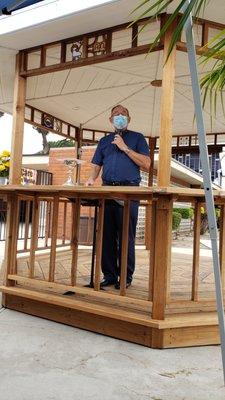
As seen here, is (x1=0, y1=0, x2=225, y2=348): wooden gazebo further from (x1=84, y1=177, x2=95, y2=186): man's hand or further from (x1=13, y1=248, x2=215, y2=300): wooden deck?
(x1=84, y1=177, x2=95, y2=186): man's hand

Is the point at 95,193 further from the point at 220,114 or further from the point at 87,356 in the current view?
the point at 220,114

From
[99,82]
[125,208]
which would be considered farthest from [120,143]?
[99,82]

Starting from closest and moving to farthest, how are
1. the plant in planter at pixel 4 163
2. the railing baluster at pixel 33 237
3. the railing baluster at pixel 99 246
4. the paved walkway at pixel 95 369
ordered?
the paved walkway at pixel 95 369 → the railing baluster at pixel 99 246 → the railing baluster at pixel 33 237 → the plant in planter at pixel 4 163

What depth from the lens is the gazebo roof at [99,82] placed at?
3318mm

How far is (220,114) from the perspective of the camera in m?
5.95

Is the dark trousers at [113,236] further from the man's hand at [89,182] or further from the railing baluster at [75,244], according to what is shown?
the railing baluster at [75,244]

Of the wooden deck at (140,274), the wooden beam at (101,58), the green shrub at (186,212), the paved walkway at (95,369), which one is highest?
the wooden beam at (101,58)

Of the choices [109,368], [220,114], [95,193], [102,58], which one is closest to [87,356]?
[109,368]

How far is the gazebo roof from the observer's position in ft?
10.9

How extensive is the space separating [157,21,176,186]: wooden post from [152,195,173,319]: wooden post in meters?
0.28

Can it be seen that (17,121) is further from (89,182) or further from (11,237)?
(11,237)

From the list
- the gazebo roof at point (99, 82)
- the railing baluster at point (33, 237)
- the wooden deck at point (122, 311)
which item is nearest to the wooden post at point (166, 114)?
the gazebo roof at point (99, 82)

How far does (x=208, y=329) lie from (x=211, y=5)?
254cm

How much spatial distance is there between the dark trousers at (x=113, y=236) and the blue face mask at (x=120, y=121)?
2.35 ft
